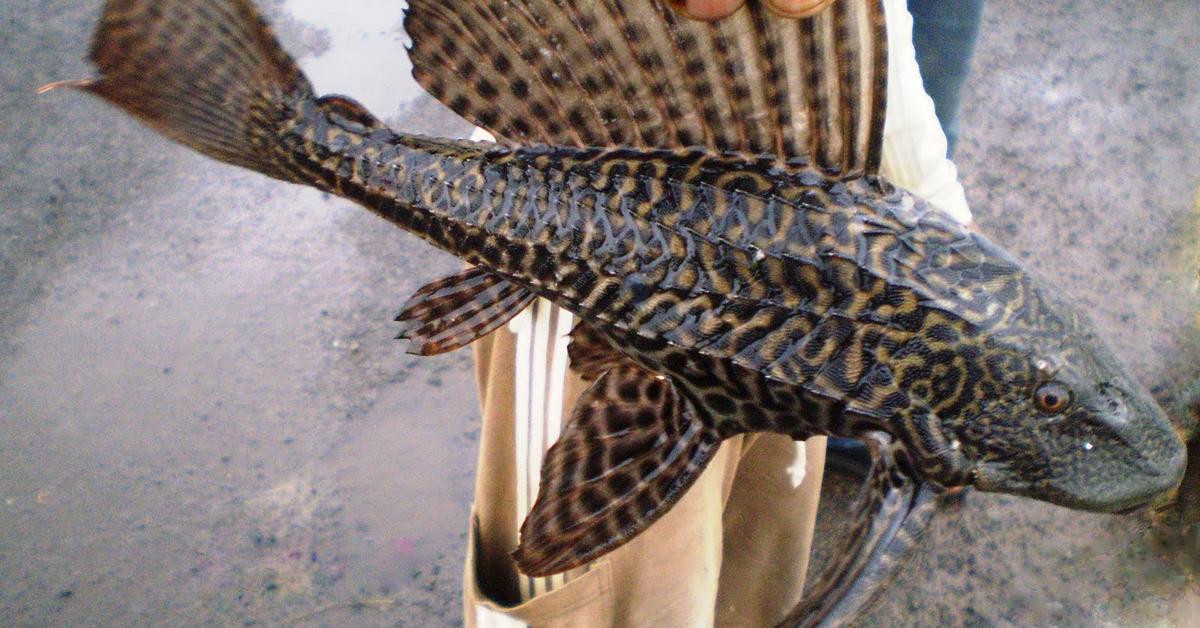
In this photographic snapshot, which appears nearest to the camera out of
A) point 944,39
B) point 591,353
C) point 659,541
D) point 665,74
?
point 665,74

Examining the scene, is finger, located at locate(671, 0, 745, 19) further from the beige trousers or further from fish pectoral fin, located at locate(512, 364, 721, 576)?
the beige trousers

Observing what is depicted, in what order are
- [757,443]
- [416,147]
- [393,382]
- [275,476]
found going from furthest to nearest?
[393,382] → [275,476] → [757,443] → [416,147]

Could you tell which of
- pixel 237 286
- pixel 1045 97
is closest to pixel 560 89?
pixel 237 286

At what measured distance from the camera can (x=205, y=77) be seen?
1207 mm

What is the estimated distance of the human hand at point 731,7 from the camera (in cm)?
90

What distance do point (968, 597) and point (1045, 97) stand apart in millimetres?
2143

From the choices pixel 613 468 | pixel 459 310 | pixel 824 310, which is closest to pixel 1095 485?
pixel 824 310

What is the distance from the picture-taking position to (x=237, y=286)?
9.78ft

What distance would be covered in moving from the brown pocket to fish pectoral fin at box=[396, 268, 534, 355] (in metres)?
0.42

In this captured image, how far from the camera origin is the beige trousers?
132 cm

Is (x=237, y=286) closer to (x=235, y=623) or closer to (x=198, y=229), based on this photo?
(x=198, y=229)

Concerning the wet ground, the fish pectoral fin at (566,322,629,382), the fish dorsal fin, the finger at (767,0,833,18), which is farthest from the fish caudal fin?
the wet ground

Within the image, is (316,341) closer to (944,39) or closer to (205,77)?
(205,77)

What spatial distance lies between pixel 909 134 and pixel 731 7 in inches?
20.5
